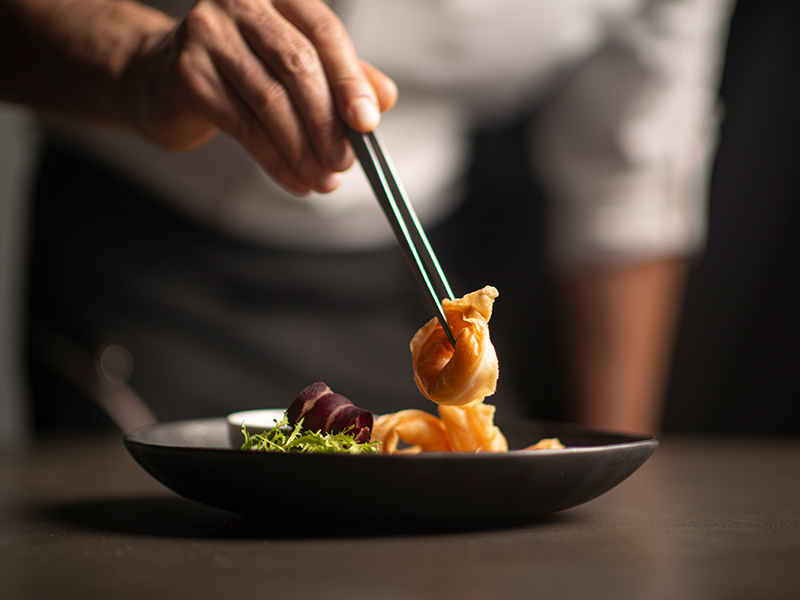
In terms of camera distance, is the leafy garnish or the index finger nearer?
the leafy garnish

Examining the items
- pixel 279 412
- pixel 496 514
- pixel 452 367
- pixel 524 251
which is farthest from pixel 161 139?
pixel 524 251

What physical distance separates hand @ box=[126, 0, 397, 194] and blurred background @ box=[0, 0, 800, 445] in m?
1.34

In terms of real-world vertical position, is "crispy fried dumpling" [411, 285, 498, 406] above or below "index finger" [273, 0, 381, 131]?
below

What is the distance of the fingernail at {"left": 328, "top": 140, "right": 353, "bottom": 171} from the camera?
0.87m

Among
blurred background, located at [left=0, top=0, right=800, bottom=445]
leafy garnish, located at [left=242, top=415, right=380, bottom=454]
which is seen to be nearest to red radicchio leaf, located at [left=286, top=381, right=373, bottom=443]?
leafy garnish, located at [left=242, top=415, right=380, bottom=454]

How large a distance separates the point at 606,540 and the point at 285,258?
1196 millimetres

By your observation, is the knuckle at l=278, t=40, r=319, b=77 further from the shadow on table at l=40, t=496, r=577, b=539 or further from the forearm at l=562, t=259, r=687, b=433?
the forearm at l=562, t=259, r=687, b=433

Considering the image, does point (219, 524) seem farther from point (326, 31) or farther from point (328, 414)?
point (326, 31)

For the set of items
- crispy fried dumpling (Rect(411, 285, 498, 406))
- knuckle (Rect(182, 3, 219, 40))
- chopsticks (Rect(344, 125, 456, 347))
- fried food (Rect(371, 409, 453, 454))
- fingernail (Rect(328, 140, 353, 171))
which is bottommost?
fried food (Rect(371, 409, 453, 454))

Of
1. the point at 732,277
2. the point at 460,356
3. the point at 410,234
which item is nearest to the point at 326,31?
the point at 410,234

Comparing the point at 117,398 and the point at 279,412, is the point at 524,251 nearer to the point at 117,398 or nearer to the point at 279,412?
the point at 117,398

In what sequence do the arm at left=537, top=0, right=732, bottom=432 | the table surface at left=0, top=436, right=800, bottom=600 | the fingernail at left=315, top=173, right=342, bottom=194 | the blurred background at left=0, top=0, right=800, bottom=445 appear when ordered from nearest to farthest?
1. the table surface at left=0, top=436, right=800, bottom=600
2. the fingernail at left=315, top=173, right=342, bottom=194
3. the arm at left=537, top=0, right=732, bottom=432
4. the blurred background at left=0, top=0, right=800, bottom=445

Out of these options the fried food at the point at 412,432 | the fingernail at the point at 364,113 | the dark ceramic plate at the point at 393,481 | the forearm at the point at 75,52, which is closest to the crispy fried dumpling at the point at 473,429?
the fried food at the point at 412,432

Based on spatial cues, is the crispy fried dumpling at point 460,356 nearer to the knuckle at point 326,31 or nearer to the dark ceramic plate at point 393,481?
the dark ceramic plate at point 393,481
